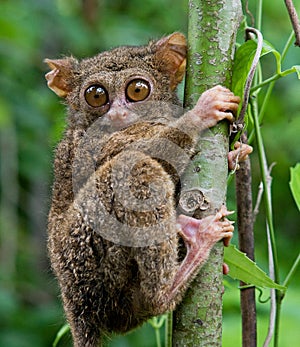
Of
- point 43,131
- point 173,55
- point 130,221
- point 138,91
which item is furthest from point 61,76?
point 43,131

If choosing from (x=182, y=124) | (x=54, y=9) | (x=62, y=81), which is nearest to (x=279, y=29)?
(x=54, y=9)

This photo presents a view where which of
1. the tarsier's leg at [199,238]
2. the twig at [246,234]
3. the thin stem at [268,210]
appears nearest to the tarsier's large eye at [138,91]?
the twig at [246,234]

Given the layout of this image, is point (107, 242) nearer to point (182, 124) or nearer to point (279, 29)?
point (182, 124)

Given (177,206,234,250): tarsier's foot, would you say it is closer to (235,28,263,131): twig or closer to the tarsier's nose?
(235,28,263,131): twig

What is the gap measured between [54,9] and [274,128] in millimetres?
3051

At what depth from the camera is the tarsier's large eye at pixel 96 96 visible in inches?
140

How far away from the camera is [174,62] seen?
3.44 metres

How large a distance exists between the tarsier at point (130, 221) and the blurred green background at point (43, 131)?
2.61 m

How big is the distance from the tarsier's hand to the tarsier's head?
0.74 meters

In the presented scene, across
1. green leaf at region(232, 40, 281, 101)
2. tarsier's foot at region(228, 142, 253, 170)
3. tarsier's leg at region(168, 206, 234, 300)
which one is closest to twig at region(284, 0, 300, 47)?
green leaf at region(232, 40, 281, 101)

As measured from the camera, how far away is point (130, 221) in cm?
289

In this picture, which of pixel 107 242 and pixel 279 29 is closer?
pixel 107 242

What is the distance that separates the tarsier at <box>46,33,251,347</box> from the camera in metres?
2.72

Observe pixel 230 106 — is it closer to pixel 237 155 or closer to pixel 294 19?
pixel 237 155
